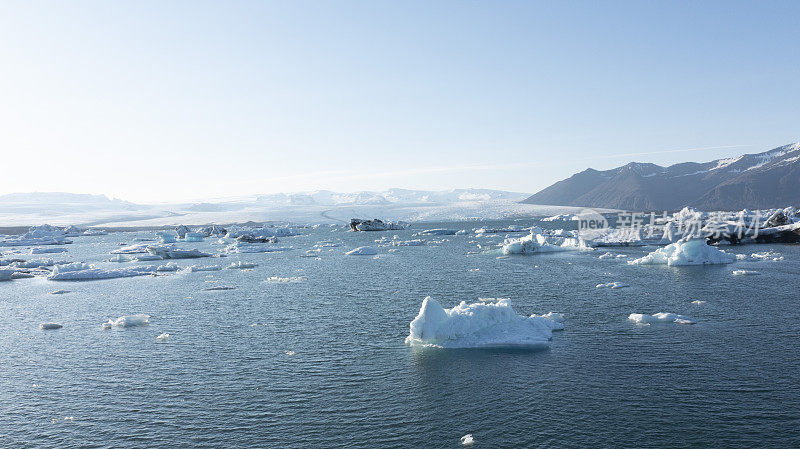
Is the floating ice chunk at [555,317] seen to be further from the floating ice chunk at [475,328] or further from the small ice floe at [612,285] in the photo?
the small ice floe at [612,285]

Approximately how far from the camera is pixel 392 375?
64.0 ft

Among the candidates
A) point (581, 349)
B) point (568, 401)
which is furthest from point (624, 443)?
point (581, 349)

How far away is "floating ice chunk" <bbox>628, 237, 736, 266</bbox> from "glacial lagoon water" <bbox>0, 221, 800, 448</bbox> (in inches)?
457

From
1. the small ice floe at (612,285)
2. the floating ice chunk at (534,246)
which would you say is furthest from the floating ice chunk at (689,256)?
the floating ice chunk at (534,246)

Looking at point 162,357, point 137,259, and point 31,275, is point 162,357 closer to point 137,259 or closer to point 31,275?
point 31,275

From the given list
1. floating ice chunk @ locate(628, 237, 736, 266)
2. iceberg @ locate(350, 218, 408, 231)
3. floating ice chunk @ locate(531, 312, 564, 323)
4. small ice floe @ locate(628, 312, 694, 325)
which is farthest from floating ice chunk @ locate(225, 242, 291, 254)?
small ice floe @ locate(628, 312, 694, 325)

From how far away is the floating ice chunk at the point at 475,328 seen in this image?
22.8 m

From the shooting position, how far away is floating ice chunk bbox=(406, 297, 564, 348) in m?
22.8

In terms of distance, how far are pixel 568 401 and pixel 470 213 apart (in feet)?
599

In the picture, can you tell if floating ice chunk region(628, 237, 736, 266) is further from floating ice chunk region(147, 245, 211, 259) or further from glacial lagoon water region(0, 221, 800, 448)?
floating ice chunk region(147, 245, 211, 259)

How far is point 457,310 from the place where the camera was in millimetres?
25188

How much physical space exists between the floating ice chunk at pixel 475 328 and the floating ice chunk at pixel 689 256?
30790mm

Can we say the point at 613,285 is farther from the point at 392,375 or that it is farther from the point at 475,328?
the point at 392,375

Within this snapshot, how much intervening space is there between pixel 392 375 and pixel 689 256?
40.9m
